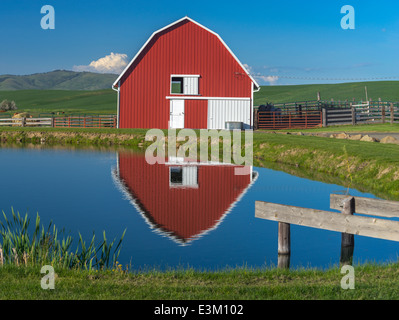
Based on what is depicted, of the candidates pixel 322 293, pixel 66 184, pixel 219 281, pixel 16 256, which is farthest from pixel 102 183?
pixel 322 293

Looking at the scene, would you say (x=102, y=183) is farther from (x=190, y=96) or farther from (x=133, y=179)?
(x=190, y=96)

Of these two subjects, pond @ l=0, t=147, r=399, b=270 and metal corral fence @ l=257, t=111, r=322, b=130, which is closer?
pond @ l=0, t=147, r=399, b=270

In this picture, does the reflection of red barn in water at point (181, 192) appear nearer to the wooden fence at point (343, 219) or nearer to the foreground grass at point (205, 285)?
the wooden fence at point (343, 219)

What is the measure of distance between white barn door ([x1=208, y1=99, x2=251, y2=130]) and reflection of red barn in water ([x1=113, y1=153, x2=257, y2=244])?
43.1 ft

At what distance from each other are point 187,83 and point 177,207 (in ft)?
81.0

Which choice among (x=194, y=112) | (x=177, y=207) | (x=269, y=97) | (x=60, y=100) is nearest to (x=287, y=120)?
(x=194, y=112)

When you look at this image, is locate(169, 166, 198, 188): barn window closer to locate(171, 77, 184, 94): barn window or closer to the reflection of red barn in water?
the reflection of red barn in water

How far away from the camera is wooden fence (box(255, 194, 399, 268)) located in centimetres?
880

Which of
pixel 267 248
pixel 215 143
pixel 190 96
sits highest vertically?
pixel 190 96

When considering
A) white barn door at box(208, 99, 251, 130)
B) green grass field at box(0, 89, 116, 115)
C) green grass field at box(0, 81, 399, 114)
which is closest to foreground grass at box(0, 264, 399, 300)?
white barn door at box(208, 99, 251, 130)

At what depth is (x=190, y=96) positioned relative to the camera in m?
40.5

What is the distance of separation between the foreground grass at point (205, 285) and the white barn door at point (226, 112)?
105ft
